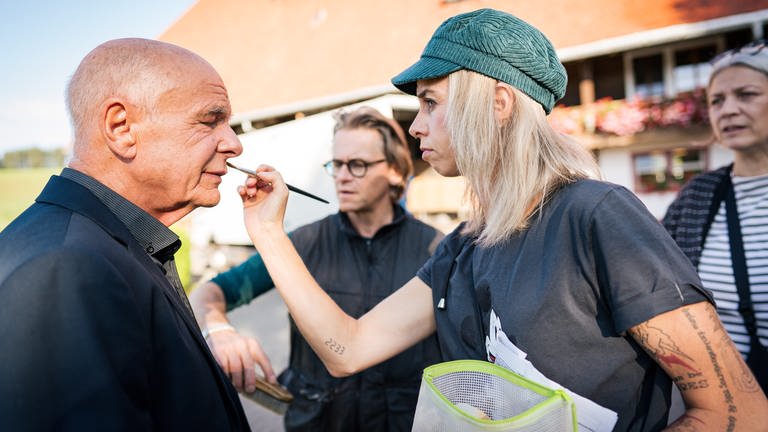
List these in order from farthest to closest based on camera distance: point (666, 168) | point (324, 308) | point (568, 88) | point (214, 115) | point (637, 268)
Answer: point (568, 88) < point (666, 168) < point (324, 308) < point (214, 115) < point (637, 268)

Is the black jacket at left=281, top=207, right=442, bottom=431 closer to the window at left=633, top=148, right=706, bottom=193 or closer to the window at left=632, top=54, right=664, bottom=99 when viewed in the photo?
the window at left=633, top=148, right=706, bottom=193

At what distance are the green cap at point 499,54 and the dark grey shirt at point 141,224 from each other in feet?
2.82

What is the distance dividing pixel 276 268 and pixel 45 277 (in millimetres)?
947

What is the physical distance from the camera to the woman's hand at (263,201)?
6.02 ft

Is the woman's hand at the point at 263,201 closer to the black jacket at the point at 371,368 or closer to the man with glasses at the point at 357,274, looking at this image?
the man with glasses at the point at 357,274

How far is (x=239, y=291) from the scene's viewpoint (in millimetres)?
2500

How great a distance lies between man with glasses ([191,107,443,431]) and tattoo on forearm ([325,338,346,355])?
354mm

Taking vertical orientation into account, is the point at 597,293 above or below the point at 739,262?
above

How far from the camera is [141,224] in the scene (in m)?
1.30

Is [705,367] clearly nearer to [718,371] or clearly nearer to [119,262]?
[718,371]

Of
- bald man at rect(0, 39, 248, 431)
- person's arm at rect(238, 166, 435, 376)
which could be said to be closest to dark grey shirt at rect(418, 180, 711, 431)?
person's arm at rect(238, 166, 435, 376)

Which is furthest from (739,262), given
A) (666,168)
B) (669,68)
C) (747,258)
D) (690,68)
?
(690,68)

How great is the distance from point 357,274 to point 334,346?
81 cm

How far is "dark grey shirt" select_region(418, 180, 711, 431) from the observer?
1.16 meters
